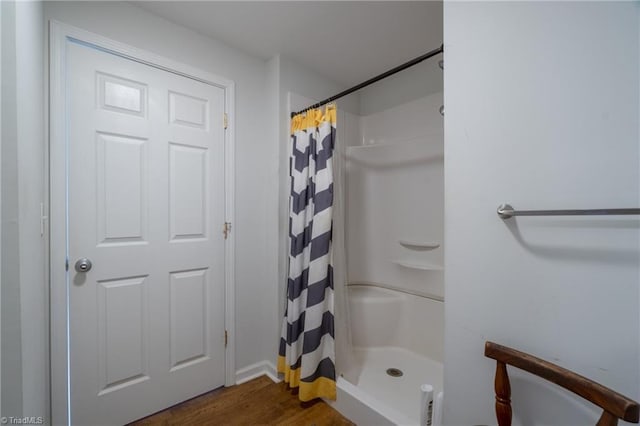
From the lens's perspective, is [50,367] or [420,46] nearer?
[50,367]

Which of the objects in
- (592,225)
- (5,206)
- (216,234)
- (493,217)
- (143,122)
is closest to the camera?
(5,206)

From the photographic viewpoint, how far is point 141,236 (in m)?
1.48

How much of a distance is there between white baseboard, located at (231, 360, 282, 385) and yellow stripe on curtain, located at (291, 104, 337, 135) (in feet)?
5.89

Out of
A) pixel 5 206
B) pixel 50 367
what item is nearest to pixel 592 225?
pixel 5 206

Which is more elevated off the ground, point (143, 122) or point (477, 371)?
point (143, 122)

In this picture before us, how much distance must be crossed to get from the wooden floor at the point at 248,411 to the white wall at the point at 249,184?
23 cm

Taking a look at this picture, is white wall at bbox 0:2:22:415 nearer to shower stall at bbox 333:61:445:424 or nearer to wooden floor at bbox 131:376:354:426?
wooden floor at bbox 131:376:354:426

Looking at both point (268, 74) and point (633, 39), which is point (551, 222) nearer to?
point (633, 39)

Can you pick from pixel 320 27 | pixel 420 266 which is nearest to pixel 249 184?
pixel 320 27

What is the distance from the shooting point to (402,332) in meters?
2.14

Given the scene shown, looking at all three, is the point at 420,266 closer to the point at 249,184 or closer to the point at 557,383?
the point at 557,383

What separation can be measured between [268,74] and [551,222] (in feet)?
6.56

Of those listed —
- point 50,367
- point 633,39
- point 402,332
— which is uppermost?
point 633,39

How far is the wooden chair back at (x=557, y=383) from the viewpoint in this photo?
0.56 metres
